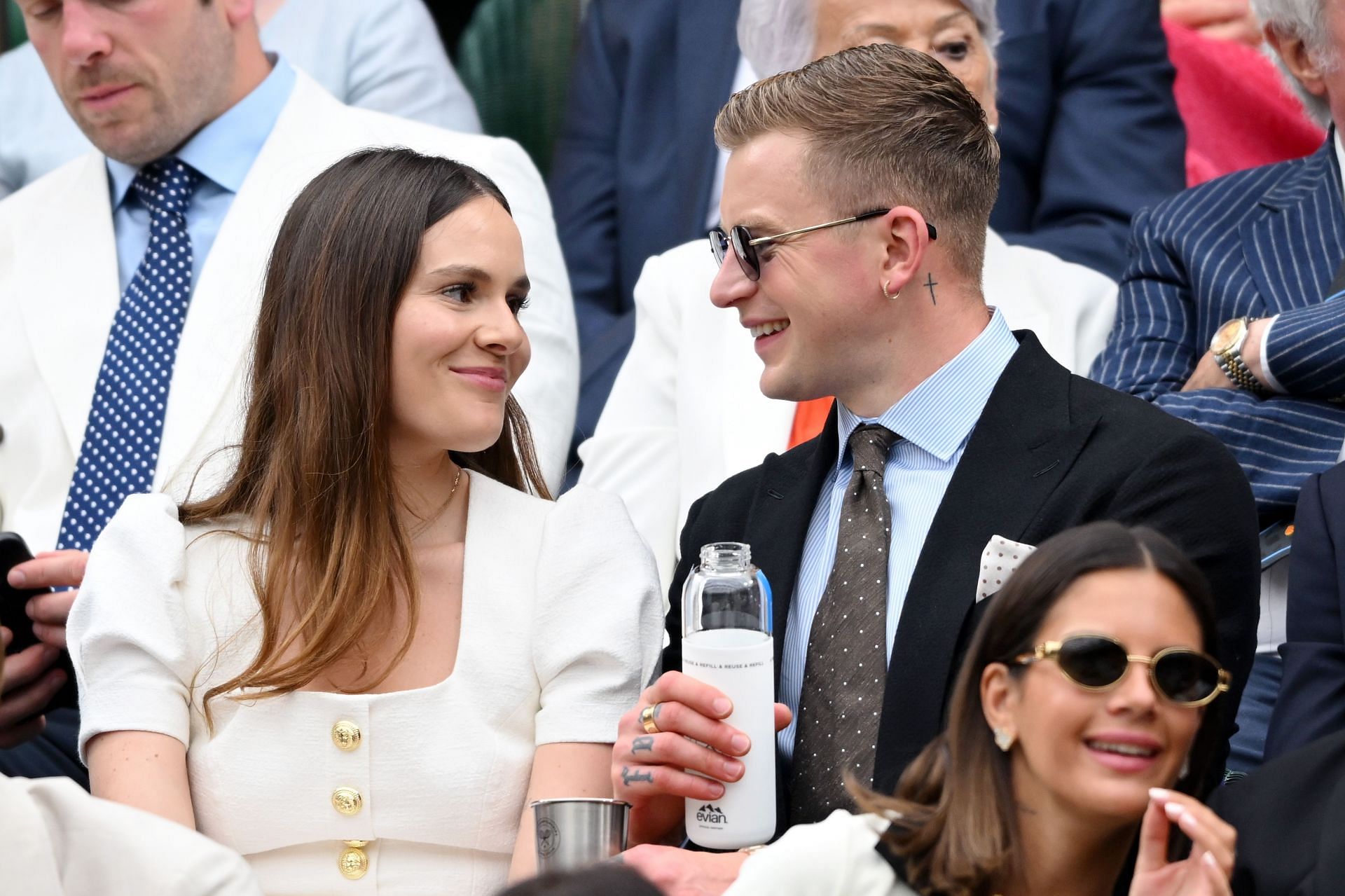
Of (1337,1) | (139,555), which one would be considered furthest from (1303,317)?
(139,555)

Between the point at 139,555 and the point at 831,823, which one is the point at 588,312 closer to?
the point at 139,555

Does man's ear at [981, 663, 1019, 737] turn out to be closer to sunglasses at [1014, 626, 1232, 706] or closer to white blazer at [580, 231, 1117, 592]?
sunglasses at [1014, 626, 1232, 706]

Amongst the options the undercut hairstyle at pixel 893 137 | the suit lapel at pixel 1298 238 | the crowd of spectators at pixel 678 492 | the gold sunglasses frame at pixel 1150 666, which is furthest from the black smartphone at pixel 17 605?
the suit lapel at pixel 1298 238

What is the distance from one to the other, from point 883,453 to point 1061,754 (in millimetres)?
751

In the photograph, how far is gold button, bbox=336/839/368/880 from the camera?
2.54m

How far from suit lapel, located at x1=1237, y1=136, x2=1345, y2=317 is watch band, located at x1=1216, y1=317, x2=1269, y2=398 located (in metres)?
0.20

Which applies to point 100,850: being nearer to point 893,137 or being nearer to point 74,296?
point 893,137

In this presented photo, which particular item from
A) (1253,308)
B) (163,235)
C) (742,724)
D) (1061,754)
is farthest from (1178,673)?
(163,235)

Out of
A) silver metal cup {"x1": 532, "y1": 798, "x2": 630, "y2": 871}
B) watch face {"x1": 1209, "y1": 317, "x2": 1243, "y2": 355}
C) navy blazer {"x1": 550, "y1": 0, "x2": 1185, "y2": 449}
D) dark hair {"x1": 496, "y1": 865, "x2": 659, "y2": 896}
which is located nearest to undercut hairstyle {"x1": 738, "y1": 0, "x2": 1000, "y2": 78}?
navy blazer {"x1": 550, "y1": 0, "x2": 1185, "y2": 449}

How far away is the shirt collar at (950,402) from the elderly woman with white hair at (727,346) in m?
0.86

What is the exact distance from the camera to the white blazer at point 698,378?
363cm

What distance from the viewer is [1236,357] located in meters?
3.11

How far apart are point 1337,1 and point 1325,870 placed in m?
1.96

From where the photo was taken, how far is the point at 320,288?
2775 millimetres
